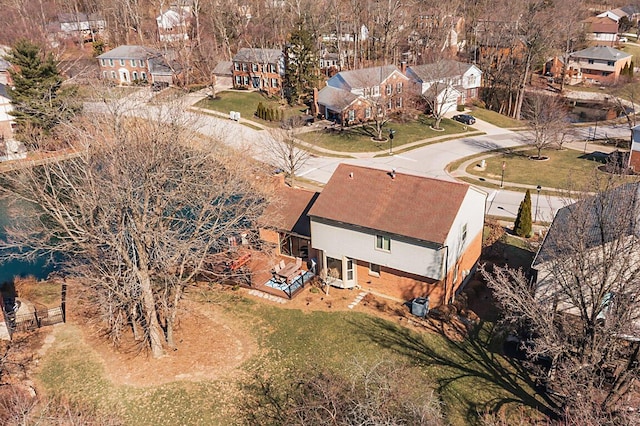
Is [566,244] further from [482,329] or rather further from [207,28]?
[207,28]

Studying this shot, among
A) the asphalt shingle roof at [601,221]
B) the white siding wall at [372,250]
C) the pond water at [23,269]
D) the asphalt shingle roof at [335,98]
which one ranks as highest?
the asphalt shingle roof at [601,221]

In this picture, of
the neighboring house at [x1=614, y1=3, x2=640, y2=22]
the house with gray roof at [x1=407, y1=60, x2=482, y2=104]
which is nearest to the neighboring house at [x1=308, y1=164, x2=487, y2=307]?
the house with gray roof at [x1=407, y1=60, x2=482, y2=104]

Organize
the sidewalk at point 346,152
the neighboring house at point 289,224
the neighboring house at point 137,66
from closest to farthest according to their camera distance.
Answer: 1. the neighboring house at point 289,224
2. the sidewalk at point 346,152
3. the neighboring house at point 137,66

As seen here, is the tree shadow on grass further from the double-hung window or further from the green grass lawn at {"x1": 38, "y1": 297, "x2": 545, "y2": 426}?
the double-hung window

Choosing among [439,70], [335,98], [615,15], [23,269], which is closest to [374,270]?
[23,269]

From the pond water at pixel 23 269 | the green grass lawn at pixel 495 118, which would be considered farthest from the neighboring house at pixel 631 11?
the pond water at pixel 23 269

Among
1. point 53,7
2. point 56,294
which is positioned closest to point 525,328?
point 56,294

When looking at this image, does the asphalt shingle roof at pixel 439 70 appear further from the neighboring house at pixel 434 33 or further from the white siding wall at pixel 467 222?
the white siding wall at pixel 467 222
